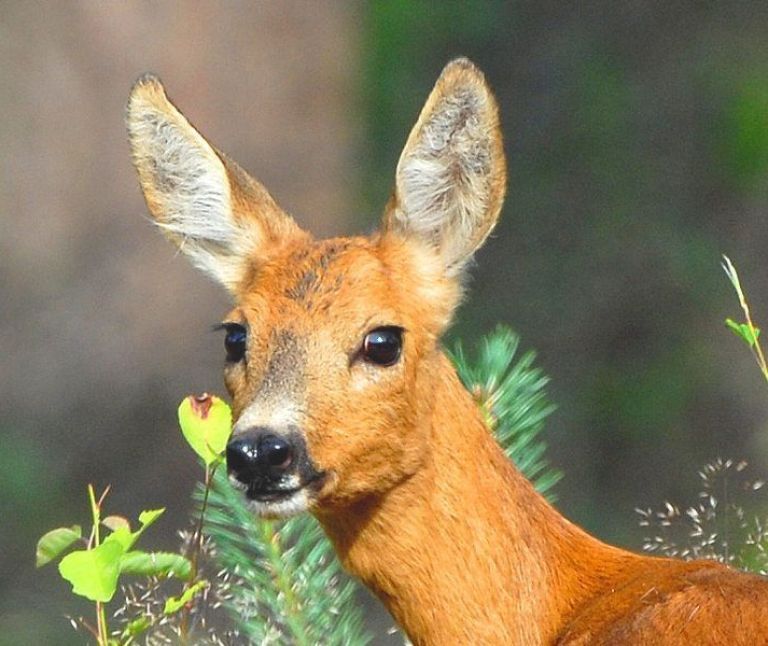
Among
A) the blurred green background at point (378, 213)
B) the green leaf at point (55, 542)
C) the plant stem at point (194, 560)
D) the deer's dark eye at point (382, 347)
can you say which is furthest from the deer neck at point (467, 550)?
the blurred green background at point (378, 213)

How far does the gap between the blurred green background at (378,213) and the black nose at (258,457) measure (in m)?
6.20

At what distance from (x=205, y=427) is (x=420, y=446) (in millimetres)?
803

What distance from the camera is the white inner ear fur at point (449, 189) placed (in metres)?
6.09

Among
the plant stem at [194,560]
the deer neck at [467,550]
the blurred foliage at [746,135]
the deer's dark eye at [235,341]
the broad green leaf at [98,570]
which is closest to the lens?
the broad green leaf at [98,570]

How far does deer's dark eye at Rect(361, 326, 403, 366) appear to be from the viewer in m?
5.79

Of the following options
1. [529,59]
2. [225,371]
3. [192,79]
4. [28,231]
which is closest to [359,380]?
[225,371]

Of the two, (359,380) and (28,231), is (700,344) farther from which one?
(359,380)

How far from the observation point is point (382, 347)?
5812mm

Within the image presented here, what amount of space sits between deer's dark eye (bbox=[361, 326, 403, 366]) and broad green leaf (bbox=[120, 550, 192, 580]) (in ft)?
3.17

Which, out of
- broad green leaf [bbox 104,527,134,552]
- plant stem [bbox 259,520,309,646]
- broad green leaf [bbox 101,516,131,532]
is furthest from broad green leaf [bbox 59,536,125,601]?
plant stem [bbox 259,520,309,646]

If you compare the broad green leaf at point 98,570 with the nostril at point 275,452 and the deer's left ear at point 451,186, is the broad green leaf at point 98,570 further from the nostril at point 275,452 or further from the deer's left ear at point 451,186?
the deer's left ear at point 451,186

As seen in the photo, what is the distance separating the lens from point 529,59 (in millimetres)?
16500

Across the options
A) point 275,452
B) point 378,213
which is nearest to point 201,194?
point 275,452

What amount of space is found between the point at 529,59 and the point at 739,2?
1.52 meters
